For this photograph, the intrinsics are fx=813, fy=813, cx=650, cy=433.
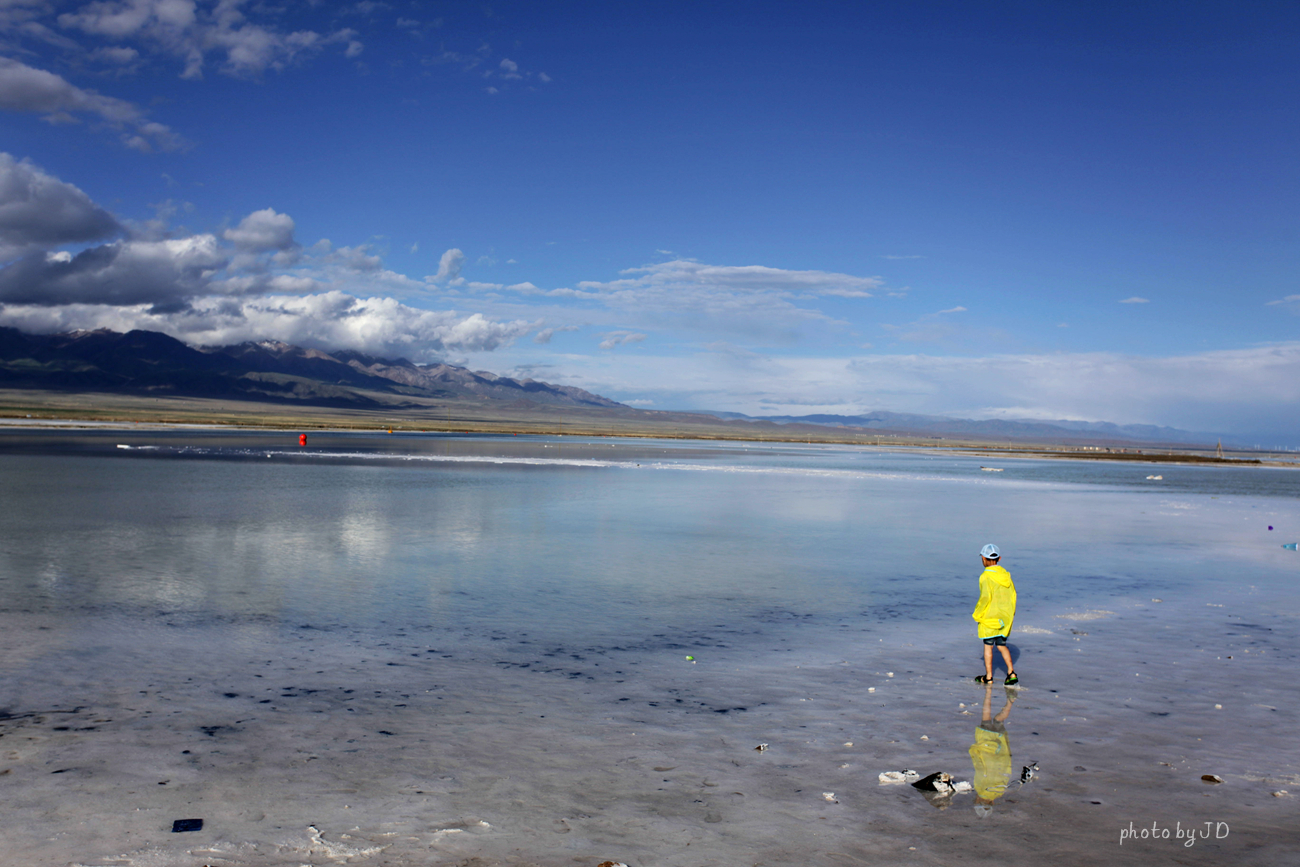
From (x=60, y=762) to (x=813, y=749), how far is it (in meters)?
5.86

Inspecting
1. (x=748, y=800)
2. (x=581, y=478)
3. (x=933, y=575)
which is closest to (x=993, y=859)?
(x=748, y=800)

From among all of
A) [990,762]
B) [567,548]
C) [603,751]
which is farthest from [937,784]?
[567,548]

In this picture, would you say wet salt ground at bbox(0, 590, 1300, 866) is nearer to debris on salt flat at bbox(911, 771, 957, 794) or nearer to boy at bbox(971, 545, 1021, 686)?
debris on salt flat at bbox(911, 771, 957, 794)

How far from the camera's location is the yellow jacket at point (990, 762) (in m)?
6.08

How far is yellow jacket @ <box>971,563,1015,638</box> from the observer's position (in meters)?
8.84

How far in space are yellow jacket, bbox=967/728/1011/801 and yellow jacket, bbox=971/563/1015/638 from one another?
1.76 meters

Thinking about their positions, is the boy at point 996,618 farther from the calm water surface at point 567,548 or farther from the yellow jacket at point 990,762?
the calm water surface at point 567,548

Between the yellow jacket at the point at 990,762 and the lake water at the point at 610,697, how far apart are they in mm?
156

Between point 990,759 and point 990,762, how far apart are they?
0.21ft

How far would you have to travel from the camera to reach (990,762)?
6602mm

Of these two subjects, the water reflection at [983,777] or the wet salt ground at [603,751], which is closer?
the wet salt ground at [603,751]

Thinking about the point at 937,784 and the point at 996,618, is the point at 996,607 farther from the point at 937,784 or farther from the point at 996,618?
the point at 937,784

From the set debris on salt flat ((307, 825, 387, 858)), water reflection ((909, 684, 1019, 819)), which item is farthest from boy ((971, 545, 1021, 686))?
debris on salt flat ((307, 825, 387, 858))

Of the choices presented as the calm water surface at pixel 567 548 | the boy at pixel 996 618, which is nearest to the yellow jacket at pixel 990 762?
the boy at pixel 996 618
